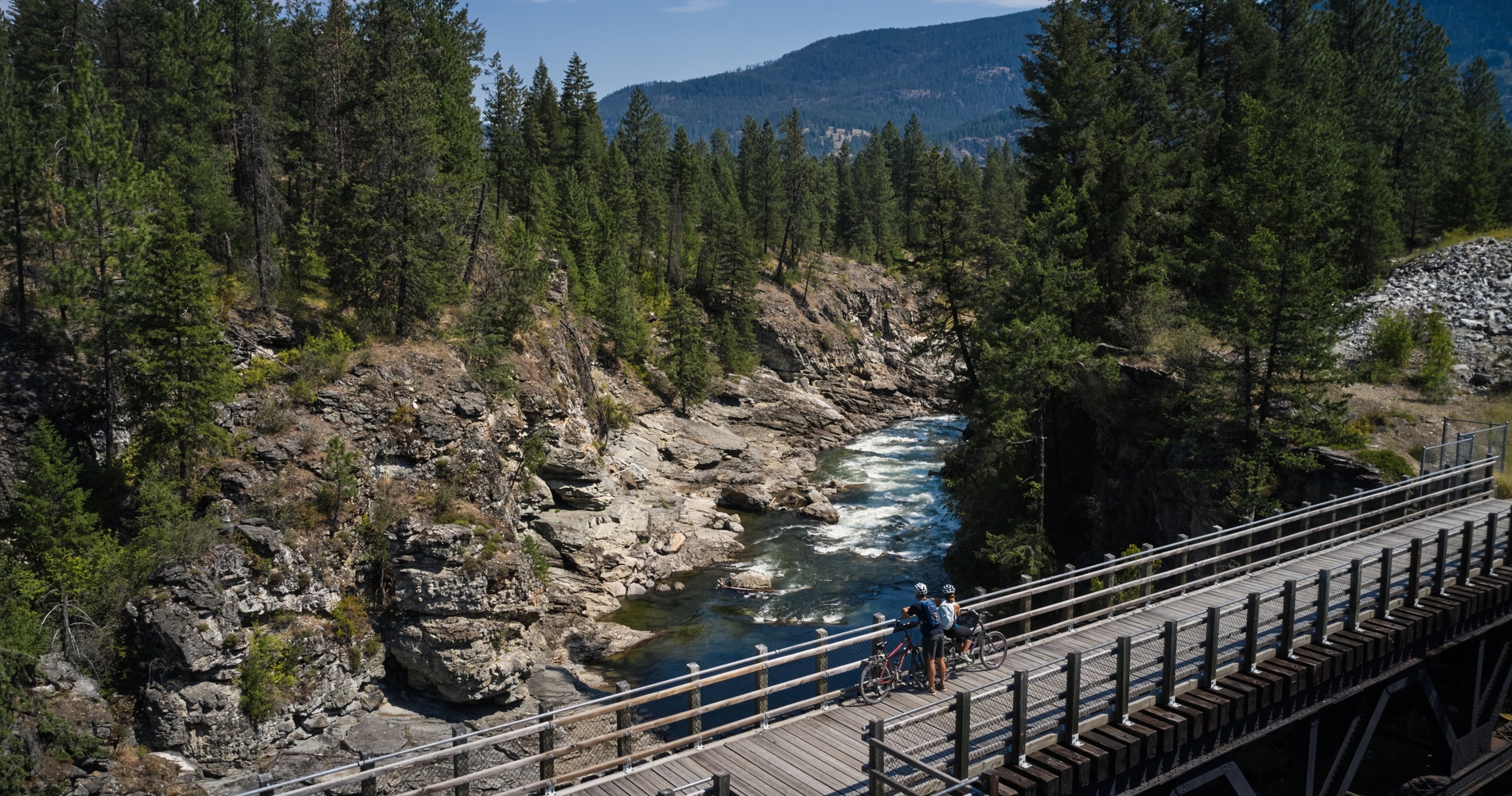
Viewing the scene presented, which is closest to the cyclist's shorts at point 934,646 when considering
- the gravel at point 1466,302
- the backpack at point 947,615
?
the backpack at point 947,615

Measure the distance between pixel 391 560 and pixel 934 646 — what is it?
20285mm

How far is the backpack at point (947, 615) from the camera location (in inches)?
583

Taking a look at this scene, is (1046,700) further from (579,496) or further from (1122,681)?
(579,496)

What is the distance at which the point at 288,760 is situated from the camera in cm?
2355

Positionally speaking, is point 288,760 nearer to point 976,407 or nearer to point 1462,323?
point 976,407

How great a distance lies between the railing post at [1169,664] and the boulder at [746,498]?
36896mm

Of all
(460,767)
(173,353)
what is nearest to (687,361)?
(173,353)

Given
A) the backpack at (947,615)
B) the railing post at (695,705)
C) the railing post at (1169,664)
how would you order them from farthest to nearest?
the backpack at (947,615)
the railing post at (695,705)
the railing post at (1169,664)

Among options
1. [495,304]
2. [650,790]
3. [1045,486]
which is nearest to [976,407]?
[1045,486]

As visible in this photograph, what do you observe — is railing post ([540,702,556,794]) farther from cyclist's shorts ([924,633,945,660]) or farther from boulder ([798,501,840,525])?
boulder ([798,501,840,525])

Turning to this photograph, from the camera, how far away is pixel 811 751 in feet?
42.4

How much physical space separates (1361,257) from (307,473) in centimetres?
4490

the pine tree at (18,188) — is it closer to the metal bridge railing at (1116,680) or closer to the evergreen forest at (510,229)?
the evergreen forest at (510,229)

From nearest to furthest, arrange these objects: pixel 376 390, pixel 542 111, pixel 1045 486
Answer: pixel 376 390
pixel 1045 486
pixel 542 111
